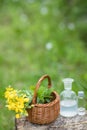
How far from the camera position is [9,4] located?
7332 millimetres

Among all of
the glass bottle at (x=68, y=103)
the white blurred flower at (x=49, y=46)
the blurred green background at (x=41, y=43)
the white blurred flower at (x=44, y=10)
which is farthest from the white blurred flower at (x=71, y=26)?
the glass bottle at (x=68, y=103)

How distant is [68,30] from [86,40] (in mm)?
365

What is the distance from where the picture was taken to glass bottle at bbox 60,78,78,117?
3.23 meters

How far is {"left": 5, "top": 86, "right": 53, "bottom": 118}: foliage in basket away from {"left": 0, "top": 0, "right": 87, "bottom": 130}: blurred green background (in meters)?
0.71

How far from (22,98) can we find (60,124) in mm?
440

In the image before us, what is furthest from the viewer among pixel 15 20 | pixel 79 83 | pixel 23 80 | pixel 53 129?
pixel 15 20

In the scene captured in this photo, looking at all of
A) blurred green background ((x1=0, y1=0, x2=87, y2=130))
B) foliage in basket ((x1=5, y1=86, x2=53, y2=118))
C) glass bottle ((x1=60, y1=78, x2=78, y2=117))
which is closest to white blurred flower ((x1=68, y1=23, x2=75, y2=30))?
blurred green background ((x1=0, y1=0, x2=87, y2=130))

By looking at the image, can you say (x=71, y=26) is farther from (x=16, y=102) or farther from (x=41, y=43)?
(x=16, y=102)

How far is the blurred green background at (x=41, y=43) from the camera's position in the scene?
4.85 meters

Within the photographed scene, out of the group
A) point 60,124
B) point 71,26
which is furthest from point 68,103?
point 71,26

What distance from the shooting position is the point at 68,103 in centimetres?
327

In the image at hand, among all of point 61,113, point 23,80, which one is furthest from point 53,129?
point 23,80

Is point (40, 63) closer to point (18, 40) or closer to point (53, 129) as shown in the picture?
point (18, 40)

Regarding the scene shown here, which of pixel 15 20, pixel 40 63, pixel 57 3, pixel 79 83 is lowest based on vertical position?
pixel 79 83
